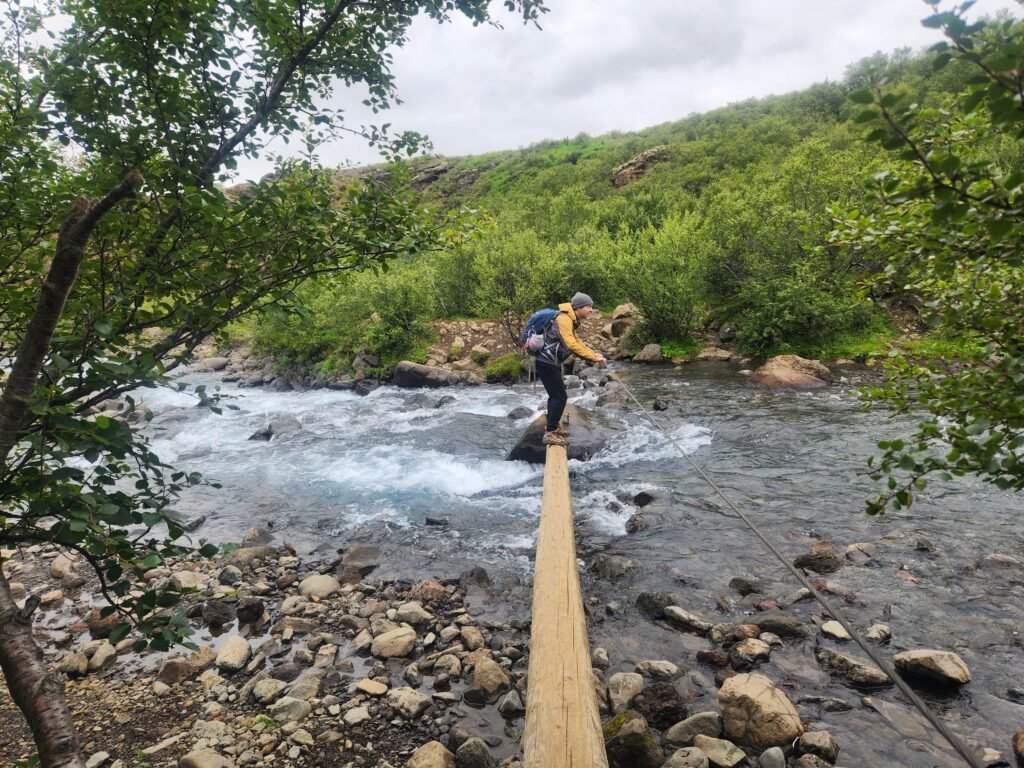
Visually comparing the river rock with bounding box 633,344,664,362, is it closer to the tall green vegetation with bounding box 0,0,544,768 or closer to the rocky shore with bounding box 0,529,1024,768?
the rocky shore with bounding box 0,529,1024,768

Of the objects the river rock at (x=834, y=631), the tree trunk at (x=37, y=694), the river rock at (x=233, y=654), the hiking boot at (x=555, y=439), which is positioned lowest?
the river rock at (x=834, y=631)

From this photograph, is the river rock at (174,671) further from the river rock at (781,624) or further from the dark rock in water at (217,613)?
the river rock at (781,624)

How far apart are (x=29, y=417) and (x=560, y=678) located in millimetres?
3726

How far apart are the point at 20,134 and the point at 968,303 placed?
5.44m

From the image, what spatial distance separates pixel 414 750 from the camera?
4.56 m

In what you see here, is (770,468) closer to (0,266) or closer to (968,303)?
(968,303)

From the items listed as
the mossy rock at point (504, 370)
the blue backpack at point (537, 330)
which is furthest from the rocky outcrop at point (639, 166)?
the blue backpack at point (537, 330)

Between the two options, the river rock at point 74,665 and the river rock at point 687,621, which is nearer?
the river rock at point 74,665

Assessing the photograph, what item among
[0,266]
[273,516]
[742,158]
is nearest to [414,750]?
[0,266]

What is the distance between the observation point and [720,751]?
4.32 meters

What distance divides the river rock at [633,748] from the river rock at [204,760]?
321cm

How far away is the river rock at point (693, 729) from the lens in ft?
14.8

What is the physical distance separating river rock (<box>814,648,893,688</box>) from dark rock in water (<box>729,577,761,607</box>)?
133 centimetres

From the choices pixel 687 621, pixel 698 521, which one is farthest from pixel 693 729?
pixel 698 521
